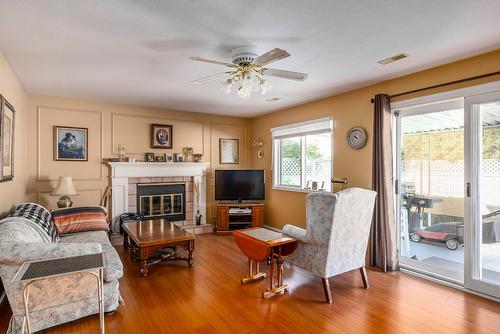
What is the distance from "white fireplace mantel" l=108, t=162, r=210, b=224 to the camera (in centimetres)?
479

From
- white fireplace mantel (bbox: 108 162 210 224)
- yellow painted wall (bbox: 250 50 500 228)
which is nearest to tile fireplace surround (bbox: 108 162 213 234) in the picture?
white fireplace mantel (bbox: 108 162 210 224)

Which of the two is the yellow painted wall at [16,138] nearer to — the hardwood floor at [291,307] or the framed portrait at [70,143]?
the framed portrait at [70,143]

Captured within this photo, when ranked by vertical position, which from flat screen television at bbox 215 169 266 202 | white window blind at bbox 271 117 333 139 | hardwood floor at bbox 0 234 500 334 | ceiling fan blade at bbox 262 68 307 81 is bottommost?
hardwood floor at bbox 0 234 500 334

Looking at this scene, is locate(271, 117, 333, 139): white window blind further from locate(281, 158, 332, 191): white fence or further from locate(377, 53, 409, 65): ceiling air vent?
locate(377, 53, 409, 65): ceiling air vent

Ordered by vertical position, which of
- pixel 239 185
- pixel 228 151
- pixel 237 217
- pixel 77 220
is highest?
pixel 228 151

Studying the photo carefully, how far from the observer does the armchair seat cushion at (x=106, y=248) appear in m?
2.44

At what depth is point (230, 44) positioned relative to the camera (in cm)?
249

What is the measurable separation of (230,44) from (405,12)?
137 cm

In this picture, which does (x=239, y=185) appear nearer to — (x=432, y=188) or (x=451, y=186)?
(x=432, y=188)

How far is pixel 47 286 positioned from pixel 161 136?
3499 mm

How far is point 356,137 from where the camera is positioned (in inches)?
153

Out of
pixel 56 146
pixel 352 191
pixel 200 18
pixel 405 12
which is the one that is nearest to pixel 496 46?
pixel 405 12

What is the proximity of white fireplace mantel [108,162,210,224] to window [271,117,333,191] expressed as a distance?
1481 millimetres

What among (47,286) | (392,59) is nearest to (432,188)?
(392,59)
